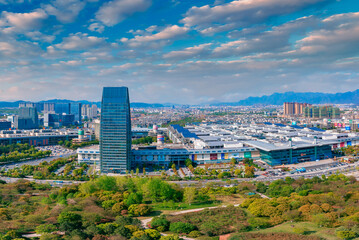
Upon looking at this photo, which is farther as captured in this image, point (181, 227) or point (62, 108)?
point (62, 108)

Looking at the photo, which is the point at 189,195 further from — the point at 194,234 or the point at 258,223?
the point at 258,223

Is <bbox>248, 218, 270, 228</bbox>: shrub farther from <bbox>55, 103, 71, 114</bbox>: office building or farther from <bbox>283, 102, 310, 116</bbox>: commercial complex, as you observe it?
<bbox>55, 103, 71, 114</bbox>: office building

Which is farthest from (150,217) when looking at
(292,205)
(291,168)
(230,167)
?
(291,168)

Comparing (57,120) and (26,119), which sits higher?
(26,119)

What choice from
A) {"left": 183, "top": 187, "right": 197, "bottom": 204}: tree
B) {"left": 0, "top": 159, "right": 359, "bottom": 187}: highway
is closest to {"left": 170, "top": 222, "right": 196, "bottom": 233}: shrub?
{"left": 183, "top": 187, "right": 197, "bottom": 204}: tree

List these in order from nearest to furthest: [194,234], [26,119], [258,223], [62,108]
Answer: [194,234] < [258,223] < [26,119] < [62,108]

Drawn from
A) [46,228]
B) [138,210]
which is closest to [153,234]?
[138,210]

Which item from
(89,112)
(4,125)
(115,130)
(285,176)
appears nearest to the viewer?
(285,176)

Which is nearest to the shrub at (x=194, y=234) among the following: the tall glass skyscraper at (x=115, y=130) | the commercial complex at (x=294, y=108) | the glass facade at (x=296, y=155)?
the tall glass skyscraper at (x=115, y=130)
